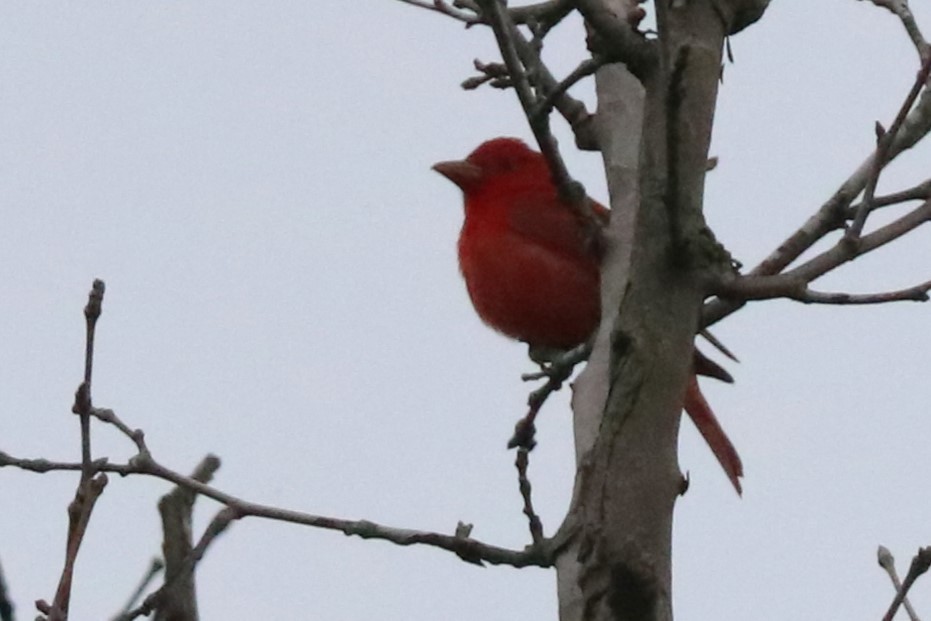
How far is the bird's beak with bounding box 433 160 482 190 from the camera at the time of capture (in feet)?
24.0

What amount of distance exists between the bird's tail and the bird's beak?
1387mm

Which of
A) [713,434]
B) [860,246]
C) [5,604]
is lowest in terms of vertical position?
[5,604]

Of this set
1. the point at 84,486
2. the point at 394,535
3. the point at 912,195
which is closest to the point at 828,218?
the point at 912,195

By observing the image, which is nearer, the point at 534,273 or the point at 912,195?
the point at 912,195

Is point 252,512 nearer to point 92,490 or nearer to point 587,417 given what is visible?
point 587,417

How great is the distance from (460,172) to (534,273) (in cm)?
126

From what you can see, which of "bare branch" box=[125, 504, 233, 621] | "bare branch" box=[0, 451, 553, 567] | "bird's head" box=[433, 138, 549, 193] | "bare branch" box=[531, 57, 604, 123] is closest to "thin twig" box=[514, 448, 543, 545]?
"bare branch" box=[0, 451, 553, 567]

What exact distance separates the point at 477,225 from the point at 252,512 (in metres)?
3.24

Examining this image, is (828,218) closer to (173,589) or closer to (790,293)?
(790,293)

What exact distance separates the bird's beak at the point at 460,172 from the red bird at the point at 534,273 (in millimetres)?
86

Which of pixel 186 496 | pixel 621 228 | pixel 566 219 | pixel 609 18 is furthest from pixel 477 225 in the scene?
pixel 186 496

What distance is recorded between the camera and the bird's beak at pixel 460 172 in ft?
24.0

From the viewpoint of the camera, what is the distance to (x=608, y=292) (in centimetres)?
415

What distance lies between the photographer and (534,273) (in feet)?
20.5
